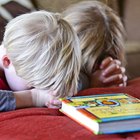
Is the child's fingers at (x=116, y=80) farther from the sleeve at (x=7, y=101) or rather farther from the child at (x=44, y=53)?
the sleeve at (x=7, y=101)

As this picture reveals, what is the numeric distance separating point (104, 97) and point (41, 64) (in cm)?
19

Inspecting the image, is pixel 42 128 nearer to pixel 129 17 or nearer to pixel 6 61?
pixel 6 61

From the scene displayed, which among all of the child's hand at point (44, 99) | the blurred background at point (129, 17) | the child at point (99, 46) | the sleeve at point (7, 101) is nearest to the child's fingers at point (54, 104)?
the child's hand at point (44, 99)

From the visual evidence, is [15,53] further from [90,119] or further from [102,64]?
[102,64]

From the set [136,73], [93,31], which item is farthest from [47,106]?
[136,73]

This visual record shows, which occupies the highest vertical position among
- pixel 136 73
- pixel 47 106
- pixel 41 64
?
pixel 41 64

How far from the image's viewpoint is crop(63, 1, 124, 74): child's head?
4.71ft

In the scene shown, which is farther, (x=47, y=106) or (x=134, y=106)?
(x=47, y=106)

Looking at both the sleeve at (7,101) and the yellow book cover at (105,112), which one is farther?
the sleeve at (7,101)

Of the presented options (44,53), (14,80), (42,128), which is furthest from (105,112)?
(14,80)

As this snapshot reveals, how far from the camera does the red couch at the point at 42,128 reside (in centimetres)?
87

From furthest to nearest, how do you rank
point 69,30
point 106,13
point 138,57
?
point 138,57 → point 106,13 → point 69,30

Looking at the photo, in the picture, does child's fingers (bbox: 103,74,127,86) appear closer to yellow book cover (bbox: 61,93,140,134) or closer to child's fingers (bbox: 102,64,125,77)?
child's fingers (bbox: 102,64,125,77)

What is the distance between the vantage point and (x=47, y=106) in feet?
3.83
